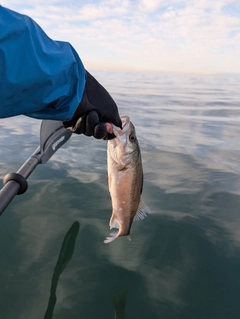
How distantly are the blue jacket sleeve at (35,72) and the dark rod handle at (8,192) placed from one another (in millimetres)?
1063

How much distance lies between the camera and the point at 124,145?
312 cm

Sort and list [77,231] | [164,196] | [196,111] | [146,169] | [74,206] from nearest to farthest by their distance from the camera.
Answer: [77,231]
[74,206]
[164,196]
[146,169]
[196,111]

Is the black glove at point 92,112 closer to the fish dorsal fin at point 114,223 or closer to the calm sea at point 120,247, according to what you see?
the fish dorsal fin at point 114,223

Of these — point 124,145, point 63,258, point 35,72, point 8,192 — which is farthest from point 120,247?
point 35,72

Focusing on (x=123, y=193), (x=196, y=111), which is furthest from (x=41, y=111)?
(x=196, y=111)

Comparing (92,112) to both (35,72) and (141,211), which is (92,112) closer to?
(35,72)

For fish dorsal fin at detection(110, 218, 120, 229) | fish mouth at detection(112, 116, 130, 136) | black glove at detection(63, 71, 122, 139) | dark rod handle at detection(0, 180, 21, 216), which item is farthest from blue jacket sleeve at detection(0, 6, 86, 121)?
fish dorsal fin at detection(110, 218, 120, 229)

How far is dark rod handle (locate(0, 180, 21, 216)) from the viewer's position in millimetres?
2853

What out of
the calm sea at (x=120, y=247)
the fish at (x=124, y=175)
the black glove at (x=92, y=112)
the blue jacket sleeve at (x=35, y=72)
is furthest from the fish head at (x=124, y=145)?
the calm sea at (x=120, y=247)

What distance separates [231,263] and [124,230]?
1.28m

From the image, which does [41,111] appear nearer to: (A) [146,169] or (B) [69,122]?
(B) [69,122]

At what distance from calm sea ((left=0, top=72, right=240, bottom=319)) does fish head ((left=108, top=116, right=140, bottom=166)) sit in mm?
1192

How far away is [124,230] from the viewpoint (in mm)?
3316

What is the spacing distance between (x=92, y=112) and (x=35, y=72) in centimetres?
70
